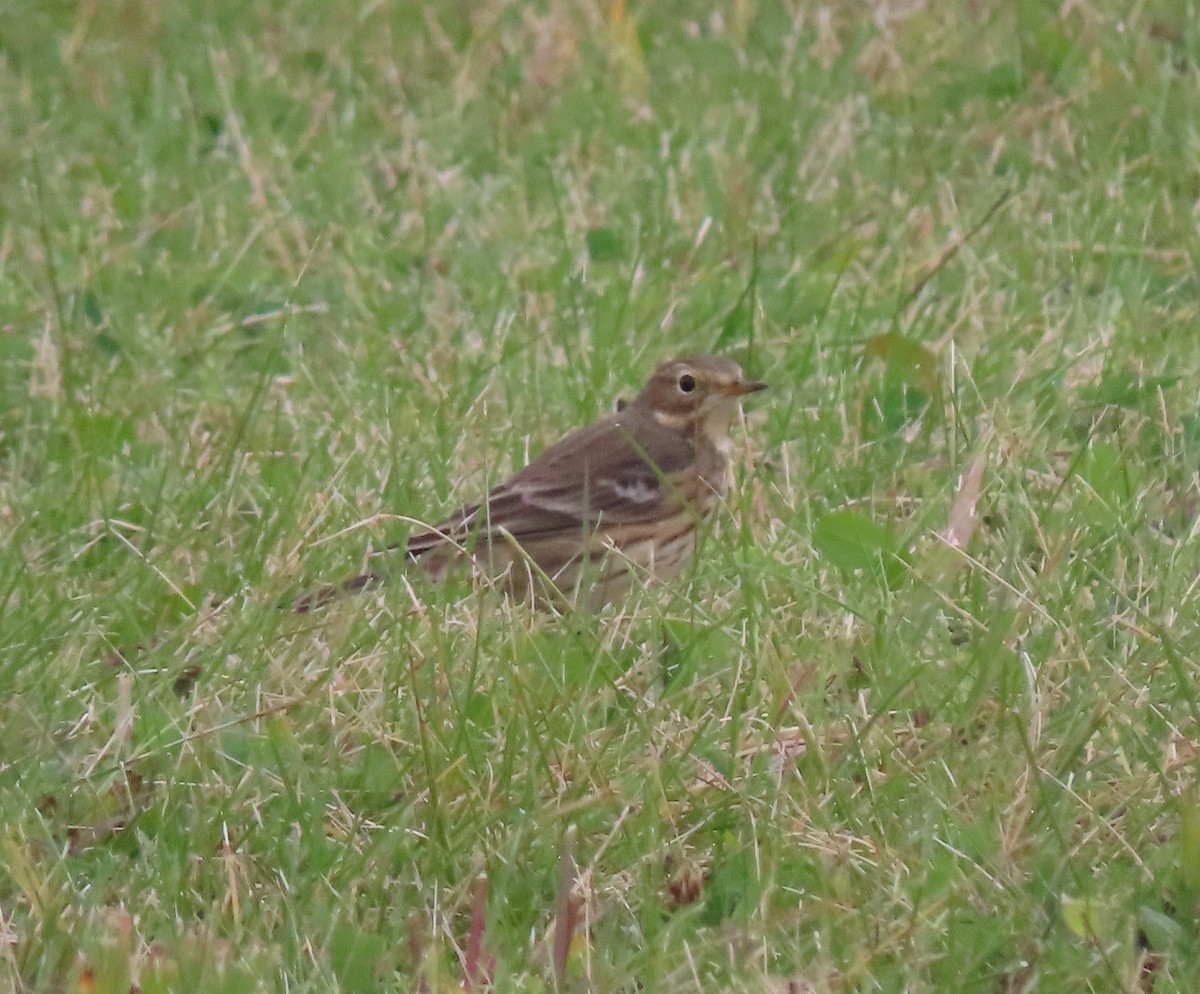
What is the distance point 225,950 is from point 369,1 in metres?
A: 6.65

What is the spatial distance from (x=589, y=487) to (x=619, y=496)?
17cm

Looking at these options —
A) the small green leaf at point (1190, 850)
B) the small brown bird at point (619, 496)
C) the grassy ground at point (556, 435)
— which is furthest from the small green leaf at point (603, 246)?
the small green leaf at point (1190, 850)

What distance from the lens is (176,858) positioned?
4.23 m

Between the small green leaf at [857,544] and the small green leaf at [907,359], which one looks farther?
the small green leaf at [907,359]

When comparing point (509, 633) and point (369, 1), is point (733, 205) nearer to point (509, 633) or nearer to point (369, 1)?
point (369, 1)

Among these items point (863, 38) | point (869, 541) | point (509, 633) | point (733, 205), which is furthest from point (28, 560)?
point (863, 38)

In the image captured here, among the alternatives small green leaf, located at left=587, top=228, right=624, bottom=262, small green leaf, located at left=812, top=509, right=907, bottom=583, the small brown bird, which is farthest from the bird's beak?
small green leaf, located at left=587, top=228, right=624, bottom=262

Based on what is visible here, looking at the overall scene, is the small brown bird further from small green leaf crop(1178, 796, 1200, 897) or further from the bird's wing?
small green leaf crop(1178, 796, 1200, 897)

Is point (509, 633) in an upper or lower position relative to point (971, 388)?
upper

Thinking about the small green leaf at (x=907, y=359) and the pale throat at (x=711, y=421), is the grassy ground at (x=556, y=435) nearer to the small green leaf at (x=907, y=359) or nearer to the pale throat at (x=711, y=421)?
the small green leaf at (x=907, y=359)

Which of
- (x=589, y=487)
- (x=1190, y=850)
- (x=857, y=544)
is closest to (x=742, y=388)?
(x=589, y=487)

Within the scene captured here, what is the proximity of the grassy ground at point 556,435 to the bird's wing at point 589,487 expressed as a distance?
15cm

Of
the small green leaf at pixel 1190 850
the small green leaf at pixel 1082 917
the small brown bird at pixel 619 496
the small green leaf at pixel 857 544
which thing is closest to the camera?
the small green leaf at pixel 1082 917

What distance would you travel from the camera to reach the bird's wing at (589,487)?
600 centimetres
